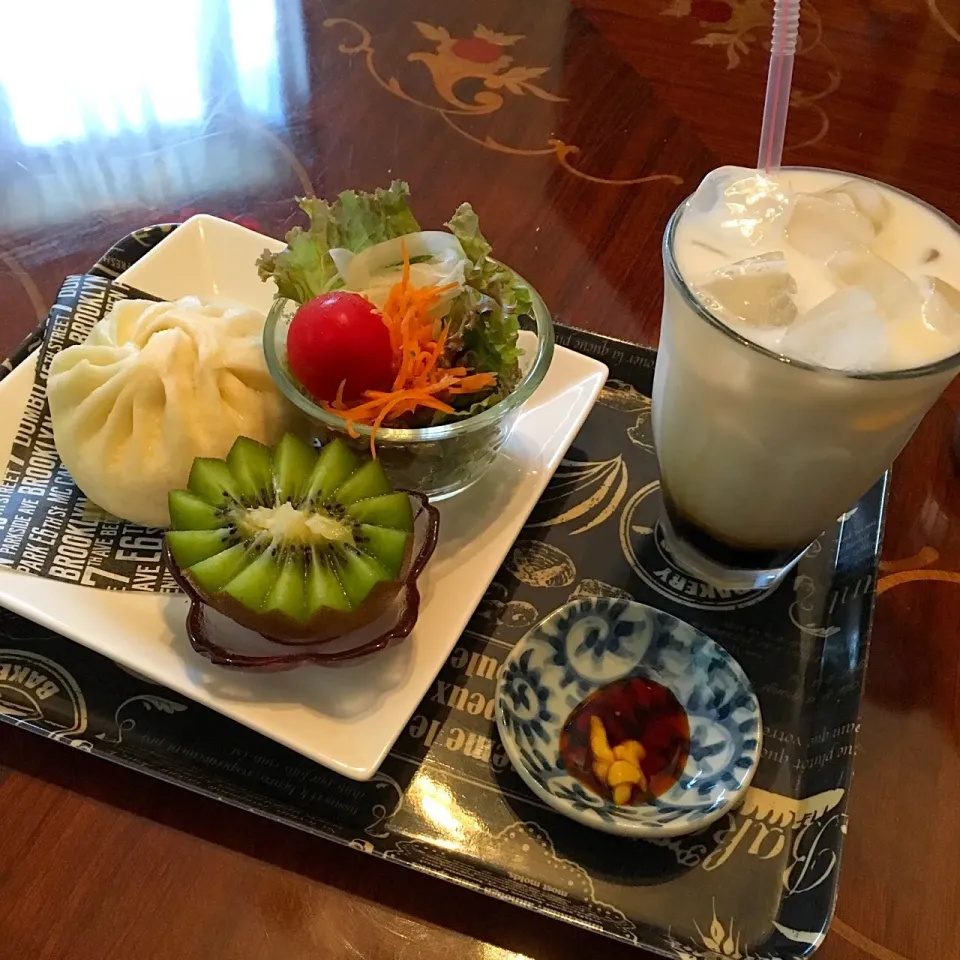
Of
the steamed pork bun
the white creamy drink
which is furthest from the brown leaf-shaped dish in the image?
the white creamy drink

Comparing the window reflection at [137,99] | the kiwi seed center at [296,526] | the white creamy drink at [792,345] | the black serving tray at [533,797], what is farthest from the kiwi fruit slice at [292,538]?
the window reflection at [137,99]

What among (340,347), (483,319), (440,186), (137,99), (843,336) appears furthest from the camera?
(137,99)

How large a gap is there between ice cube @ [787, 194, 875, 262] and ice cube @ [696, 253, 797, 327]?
0.05m

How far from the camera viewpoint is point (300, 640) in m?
0.80

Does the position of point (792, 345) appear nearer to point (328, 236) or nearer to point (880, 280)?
point (880, 280)

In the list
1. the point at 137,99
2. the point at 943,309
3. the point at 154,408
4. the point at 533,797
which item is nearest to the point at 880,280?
the point at 943,309

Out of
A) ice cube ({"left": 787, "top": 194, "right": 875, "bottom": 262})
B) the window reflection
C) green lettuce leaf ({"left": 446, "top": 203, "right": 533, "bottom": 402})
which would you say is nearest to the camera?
ice cube ({"left": 787, "top": 194, "right": 875, "bottom": 262})

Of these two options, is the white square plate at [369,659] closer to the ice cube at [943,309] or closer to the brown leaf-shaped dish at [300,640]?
the brown leaf-shaped dish at [300,640]

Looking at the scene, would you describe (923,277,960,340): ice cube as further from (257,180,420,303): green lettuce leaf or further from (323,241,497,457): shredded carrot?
(257,180,420,303): green lettuce leaf

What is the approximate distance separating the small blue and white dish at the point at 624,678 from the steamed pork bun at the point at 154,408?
348 mm

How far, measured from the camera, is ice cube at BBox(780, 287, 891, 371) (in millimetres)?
755

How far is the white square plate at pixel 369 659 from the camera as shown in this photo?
0.79m

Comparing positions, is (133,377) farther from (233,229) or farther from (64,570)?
(233,229)

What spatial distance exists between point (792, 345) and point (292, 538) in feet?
1.43
